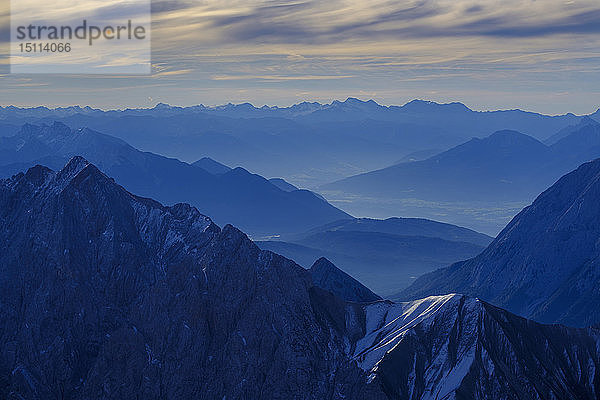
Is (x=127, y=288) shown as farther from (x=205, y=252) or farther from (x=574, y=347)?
(x=574, y=347)

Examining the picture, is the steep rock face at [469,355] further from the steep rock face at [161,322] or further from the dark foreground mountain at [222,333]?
the steep rock face at [161,322]

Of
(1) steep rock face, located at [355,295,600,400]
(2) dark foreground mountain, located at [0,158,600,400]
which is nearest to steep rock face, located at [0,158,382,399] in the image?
(2) dark foreground mountain, located at [0,158,600,400]

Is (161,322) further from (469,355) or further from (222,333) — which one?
(469,355)

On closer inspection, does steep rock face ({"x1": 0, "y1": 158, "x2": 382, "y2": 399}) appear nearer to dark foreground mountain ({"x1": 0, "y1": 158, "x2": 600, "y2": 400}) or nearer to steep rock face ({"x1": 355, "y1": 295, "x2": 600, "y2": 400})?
dark foreground mountain ({"x1": 0, "y1": 158, "x2": 600, "y2": 400})

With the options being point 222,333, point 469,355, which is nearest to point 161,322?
point 222,333

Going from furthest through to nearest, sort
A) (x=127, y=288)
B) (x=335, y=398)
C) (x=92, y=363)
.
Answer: (x=127, y=288) → (x=92, y=363) → (x=335, y=398)

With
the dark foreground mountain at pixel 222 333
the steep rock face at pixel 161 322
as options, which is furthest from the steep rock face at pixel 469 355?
the steep rock face at pixel 161 322

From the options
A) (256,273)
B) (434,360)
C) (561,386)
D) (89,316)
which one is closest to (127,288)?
(89,316)
